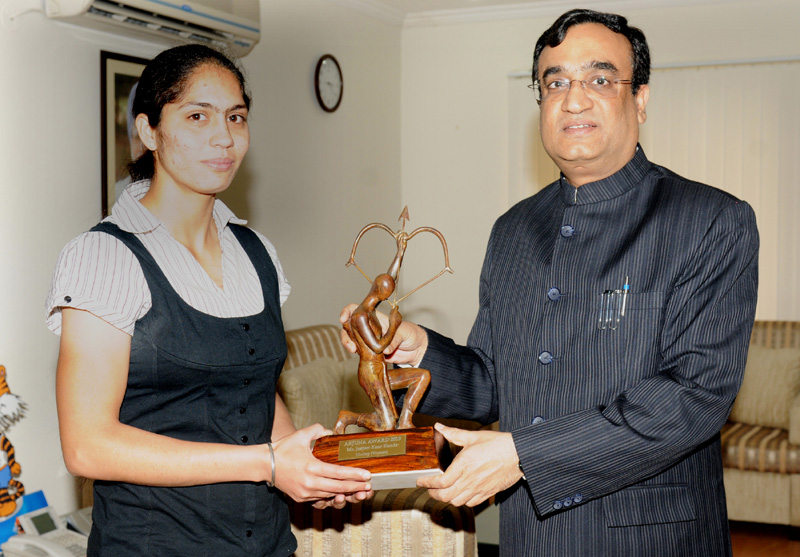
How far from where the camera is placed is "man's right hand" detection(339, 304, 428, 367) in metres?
1.88

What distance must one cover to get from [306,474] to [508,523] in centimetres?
52

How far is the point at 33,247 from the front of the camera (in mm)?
3357

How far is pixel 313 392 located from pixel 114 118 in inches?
61.4

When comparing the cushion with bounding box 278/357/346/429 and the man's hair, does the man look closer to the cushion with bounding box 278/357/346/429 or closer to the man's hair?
the man's hair

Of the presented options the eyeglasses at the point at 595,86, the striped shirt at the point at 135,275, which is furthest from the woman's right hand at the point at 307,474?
the eyeglasses at the point at 595,86

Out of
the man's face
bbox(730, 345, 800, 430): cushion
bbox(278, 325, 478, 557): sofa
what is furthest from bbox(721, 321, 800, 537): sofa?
the man's face

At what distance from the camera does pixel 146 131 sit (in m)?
1.66

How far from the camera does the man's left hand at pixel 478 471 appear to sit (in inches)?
62.0

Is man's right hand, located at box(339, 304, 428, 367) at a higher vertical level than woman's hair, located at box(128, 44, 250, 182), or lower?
lower

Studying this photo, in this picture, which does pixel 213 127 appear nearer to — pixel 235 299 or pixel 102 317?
pixel 235 299

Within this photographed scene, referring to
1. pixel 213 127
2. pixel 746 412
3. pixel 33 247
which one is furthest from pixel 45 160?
pixel 746 412

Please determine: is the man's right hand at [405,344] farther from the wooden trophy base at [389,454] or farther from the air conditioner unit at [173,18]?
the air conditioner unit at [173,18]

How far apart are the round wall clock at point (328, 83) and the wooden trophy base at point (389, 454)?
3998 millimetres

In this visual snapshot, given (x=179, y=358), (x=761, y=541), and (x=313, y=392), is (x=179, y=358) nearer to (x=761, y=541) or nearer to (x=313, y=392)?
(x=313, y=392)
